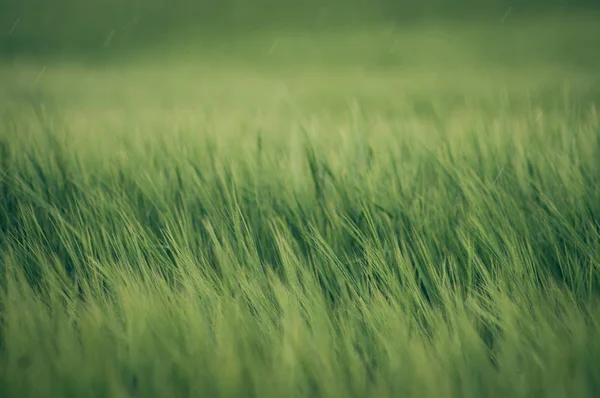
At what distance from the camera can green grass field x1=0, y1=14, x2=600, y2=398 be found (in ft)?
2.10

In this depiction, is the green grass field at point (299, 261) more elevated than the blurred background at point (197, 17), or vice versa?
the blurred background at point (197, 17)

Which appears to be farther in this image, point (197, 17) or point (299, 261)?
point (197, 17)

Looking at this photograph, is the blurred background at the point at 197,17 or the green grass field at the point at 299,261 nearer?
the green grass field at the point at 299,261

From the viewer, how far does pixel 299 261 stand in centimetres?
95

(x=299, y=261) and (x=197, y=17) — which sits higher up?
(x=197, y=17)

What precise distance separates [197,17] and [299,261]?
496 inches

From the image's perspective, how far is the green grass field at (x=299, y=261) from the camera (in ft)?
2.10

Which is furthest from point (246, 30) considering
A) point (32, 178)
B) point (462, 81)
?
point (32, 178)

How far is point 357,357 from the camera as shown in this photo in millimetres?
672

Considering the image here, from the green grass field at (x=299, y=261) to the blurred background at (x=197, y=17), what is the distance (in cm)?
1078

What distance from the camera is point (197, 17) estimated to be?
493 inches

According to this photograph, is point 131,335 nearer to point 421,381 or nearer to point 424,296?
point 421,381

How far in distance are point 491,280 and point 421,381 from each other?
0.96ft

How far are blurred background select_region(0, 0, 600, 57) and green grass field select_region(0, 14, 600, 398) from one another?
1078cm
